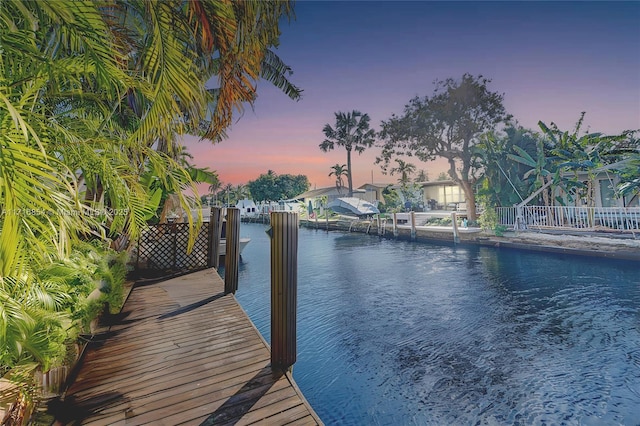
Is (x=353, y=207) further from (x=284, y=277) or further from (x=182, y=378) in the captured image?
(x=182, y=378)

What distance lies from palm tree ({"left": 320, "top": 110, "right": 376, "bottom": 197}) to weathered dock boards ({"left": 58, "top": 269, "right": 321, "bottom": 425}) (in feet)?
121

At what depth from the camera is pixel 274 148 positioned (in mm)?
19484

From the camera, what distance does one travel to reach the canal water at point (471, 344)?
4102 mm

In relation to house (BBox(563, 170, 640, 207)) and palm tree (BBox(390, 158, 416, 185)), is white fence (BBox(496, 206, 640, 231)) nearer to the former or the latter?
house (BBox(563, 170, 640, 207))

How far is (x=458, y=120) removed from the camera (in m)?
20.8

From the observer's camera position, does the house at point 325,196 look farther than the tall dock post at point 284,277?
Yes

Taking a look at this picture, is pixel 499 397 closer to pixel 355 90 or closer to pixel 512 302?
pixel 512 302

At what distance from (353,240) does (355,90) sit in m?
11.4

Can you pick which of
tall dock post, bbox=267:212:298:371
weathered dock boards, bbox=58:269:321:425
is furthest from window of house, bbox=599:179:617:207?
weathered dock boards, bbox=58:269:321:425

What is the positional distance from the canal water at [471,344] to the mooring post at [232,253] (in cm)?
196

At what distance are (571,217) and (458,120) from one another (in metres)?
9.55

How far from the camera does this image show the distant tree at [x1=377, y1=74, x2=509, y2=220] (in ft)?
68.0

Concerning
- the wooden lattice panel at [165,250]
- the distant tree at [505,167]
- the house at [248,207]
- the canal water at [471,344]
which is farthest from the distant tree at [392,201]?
the house at [248,207]

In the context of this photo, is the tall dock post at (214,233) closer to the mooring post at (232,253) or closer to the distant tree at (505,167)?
the mooring post at (232,253)
